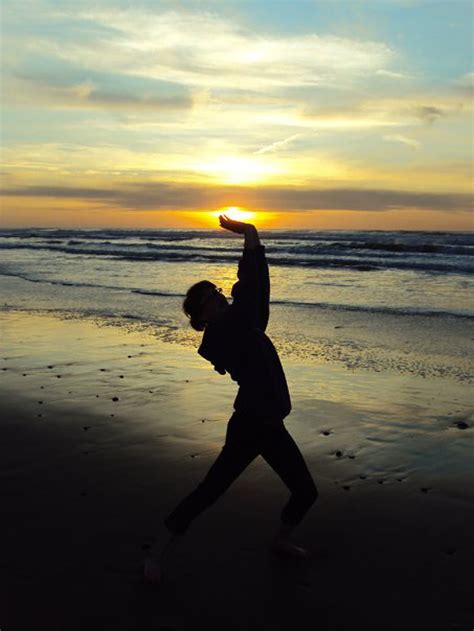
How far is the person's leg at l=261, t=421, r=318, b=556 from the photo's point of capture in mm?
3986

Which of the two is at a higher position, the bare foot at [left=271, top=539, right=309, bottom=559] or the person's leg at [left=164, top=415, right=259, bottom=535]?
the person's leg at [left=164, top=415, right=259, bottom=535]

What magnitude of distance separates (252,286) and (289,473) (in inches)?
46.0

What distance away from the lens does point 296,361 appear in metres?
10.1

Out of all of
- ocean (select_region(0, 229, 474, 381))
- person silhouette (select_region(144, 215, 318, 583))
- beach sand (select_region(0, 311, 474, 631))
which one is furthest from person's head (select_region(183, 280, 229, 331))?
ocean (select_region(0, 229, 474, 381))

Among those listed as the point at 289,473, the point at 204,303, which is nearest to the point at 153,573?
the point at 289,473

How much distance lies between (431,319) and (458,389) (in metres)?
6.36

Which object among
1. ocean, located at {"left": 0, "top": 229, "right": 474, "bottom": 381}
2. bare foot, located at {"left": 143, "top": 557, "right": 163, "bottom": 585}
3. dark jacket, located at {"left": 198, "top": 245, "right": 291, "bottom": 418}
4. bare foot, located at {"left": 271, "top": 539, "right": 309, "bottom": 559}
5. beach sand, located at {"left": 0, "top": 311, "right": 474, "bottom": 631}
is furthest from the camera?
ocean, located at {"left": 0, "top": 229, "right": 474, "bottom": 381}

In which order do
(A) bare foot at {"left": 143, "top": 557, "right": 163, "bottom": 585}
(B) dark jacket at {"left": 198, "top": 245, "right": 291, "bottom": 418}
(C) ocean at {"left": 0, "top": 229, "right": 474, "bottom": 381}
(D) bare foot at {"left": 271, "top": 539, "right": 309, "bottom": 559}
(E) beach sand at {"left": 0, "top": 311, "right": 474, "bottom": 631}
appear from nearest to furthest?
(E) beach sand at {"left": 0, "top": 311, "right": 474, "bottom": 631} < (B) dark jacket at {"left": 198, "top": 245, "right": 291, "bottom": 418} < (A) bare foot at {"left": 143, "top": 557, "right": 163, "bottom": 585} < (D) bare foot at {"left": 271, "top": 539, "right": 309, "bottom": 559} < (C) ocean at {"left": 0, "top": 229, "right": 474, "bottom": 381}

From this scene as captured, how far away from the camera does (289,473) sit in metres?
4.05

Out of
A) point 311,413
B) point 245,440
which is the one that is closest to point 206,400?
point 311,413

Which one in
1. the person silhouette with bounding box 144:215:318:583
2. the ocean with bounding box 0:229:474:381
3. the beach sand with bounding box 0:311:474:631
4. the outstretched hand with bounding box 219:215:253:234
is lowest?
the beach sand with bounding box 0:311:474:631

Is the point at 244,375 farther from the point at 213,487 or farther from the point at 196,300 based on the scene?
the point at 213,487

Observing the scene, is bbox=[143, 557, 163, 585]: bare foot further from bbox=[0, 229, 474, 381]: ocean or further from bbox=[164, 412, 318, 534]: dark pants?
bbox=[0, 229, 474, 381]: ocean

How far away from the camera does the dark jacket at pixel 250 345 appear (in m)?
3.82
